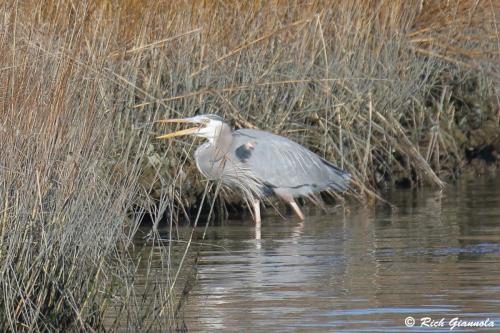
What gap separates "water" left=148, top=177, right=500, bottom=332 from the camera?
5855 millimetres

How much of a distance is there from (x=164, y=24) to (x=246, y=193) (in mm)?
1599

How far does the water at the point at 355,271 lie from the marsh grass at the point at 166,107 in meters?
0.39

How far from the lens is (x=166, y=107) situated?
966 centimetres

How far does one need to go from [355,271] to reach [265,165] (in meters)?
3.25

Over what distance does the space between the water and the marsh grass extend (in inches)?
15.3

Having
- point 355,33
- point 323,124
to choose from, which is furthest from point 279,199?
point 355,33

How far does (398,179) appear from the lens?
12211 millimetres

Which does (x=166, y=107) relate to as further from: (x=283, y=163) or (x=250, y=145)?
(x=283, y=163)

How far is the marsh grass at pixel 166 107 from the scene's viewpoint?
5.18 m
